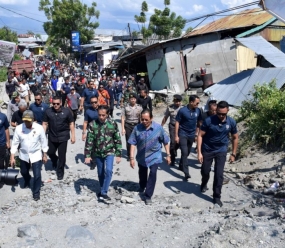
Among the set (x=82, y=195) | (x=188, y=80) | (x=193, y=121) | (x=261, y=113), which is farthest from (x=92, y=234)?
(x=188, y=80)

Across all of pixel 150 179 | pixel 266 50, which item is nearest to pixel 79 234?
pixel 150 179

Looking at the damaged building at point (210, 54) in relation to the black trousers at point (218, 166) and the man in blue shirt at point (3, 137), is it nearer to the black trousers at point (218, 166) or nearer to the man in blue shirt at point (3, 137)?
the black trousers at point (218, 166)

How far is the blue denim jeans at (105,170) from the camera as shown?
6.53 metres

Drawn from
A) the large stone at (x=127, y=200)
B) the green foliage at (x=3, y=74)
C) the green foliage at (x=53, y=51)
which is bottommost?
the large stone at (x=127, y=200)

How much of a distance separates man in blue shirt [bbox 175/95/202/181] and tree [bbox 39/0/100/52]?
138 feet

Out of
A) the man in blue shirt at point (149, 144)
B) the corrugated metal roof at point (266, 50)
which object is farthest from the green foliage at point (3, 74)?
the man in blue shirt at point (149, 144)

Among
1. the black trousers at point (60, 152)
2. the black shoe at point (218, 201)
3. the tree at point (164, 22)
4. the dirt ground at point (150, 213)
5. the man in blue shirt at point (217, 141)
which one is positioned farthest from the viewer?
the tree at point (164, 22)

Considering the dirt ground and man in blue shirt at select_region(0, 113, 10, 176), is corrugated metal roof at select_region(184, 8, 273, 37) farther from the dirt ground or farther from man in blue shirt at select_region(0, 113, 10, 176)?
man in blue shirt at select_region(0, 113, 10, 176)

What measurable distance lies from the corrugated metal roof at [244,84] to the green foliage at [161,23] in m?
22.6

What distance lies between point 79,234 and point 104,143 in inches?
61.1

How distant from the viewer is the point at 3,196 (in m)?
7.03

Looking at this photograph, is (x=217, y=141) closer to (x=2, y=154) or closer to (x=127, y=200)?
(x=127, y=200)

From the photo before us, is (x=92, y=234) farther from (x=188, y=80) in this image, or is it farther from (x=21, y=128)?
(x=188, y=80)

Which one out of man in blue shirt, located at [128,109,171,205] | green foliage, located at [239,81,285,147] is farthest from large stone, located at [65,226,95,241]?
green foliage, located at [239,81,285,147]
